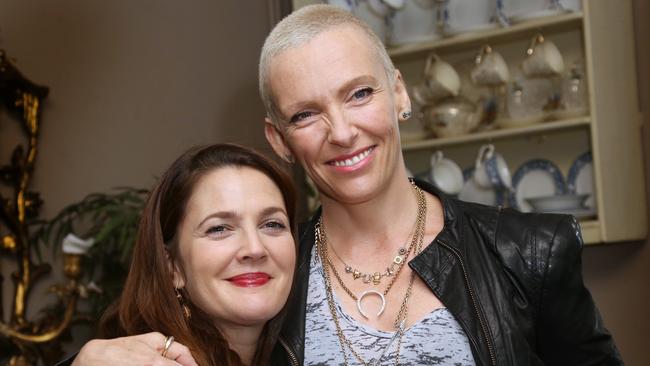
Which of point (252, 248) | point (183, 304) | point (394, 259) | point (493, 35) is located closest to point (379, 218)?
point (394, 259)

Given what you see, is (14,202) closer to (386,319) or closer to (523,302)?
(386,319)

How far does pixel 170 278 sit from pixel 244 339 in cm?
19

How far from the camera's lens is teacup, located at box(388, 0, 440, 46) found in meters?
3.44

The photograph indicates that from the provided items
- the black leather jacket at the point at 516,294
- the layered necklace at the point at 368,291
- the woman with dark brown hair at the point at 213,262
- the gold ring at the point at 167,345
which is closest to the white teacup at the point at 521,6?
the layered necklace at the point at 368,291

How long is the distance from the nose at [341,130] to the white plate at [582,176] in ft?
5.79

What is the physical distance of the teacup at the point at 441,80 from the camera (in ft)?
10.6

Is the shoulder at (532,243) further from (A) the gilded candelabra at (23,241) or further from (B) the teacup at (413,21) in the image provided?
(B) the teacup at (413,21)

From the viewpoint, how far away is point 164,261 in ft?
5.44

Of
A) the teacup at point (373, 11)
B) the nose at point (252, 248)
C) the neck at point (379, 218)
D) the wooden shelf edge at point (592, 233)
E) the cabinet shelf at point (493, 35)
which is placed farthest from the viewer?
the teacup at point (373, 11)

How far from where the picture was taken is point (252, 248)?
5.20 feet

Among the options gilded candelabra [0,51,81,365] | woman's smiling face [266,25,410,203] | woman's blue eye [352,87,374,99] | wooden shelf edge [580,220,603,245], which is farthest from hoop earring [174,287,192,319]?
wooden shelf edge [580,220,603,245]

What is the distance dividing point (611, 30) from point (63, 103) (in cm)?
189

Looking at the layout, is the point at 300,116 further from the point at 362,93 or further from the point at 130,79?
the point at 130,79

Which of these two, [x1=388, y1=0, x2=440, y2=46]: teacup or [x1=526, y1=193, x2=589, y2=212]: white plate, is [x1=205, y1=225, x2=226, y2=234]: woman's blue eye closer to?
[x1=526, y1=193, x2=589, y2=212]: white plate
